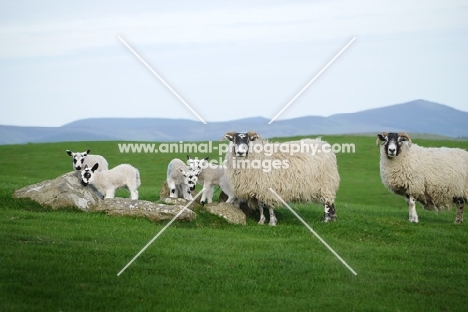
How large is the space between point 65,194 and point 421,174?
12.0 metres

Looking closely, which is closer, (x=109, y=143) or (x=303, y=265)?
(x=303, y=265)

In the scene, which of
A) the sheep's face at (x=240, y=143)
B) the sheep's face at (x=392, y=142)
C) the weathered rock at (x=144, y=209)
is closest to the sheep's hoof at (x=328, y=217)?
the sheep's face at (x=240, y=143)

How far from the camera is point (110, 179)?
71.8ft

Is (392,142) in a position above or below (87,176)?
above

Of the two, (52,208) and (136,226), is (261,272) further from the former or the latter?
(52,208)

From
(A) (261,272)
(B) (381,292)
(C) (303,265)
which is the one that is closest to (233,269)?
(A) (261,272)

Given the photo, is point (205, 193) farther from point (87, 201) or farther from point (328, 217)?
point (328, 217)

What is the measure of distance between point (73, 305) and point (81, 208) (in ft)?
27.6

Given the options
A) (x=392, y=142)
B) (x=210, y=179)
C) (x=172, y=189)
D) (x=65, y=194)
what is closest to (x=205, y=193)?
(x=210, y=179)

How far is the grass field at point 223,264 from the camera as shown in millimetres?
13344

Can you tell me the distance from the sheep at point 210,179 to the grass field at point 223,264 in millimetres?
1473

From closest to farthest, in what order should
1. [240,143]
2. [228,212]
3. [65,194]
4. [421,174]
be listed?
1. [65,194]
2. [240,143]
3. [228,212]
4. [421,174]

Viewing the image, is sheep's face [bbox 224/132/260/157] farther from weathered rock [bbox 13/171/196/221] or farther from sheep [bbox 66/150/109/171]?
sheep [bbox 66/150/109/171]

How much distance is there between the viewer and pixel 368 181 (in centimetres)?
5266
